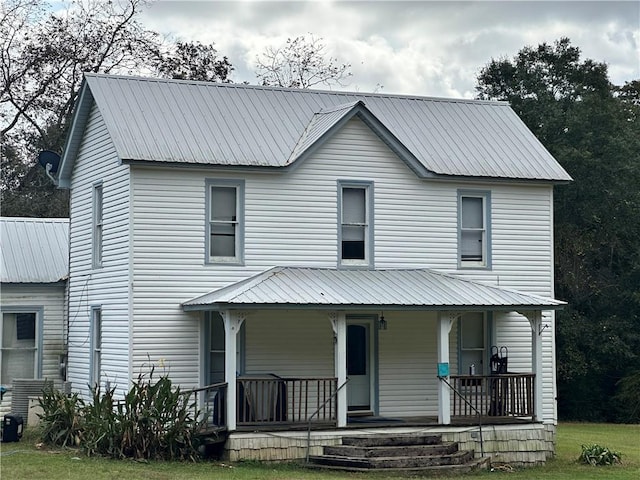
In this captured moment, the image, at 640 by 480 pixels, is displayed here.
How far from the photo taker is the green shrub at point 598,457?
24.5 m

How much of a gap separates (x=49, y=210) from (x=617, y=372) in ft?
72.4

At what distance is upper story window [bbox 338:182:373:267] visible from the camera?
25.3m

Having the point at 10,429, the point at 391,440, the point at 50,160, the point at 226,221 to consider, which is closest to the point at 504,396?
the point at 391,440

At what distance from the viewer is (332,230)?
25.1 metres

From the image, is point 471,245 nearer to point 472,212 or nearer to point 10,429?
point 472,212

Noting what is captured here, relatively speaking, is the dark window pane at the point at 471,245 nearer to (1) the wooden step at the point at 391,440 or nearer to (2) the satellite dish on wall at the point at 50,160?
(1) the wooden step at the point at 391,440

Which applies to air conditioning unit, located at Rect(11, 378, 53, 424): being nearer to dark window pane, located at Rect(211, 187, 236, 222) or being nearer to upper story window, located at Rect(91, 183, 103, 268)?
upper story window, located at Rect(91, 183, 103, 268)

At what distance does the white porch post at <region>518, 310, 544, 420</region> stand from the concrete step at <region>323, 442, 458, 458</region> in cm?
250

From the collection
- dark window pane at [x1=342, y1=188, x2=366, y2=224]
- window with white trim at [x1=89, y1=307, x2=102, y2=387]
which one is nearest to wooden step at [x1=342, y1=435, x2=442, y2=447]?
dark window pane at [x1=342, y1=188, x2=366, y2=224]

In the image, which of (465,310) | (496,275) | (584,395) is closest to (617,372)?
(584,395)

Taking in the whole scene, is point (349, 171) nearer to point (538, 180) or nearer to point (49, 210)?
point (538, 180)

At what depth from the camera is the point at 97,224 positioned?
25828mm

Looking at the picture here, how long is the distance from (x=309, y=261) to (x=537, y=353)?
515 centimetres

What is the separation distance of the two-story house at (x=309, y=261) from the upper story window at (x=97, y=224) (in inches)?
2.4
